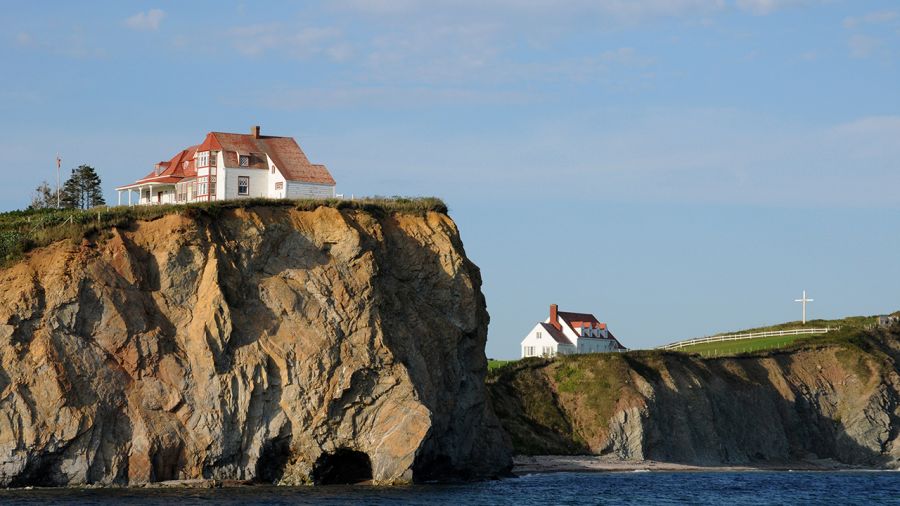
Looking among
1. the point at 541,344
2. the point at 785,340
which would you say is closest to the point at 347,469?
the point at 785,340

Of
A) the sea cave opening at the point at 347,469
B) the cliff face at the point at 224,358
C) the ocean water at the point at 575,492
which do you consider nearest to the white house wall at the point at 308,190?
the cliff face at the point at 224,358

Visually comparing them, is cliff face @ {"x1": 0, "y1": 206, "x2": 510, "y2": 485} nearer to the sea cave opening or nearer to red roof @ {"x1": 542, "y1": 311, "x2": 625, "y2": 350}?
the sea cave opening

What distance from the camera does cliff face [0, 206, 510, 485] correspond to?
49531mm

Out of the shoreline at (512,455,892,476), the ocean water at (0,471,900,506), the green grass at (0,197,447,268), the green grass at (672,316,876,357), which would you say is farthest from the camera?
the green grass at (672,316,876,357)

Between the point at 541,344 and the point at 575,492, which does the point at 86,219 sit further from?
the point at 541,344

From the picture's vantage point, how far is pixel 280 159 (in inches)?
2547

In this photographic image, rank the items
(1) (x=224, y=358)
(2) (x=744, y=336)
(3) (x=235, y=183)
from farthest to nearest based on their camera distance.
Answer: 1. (2) (x=744, y=336)
2. (3) (x=235, y=183)
3. (1) (x=224, y=358)

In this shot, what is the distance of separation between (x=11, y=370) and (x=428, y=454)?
18159 millimetres

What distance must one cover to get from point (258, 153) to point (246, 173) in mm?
1744

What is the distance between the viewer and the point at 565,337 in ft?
390

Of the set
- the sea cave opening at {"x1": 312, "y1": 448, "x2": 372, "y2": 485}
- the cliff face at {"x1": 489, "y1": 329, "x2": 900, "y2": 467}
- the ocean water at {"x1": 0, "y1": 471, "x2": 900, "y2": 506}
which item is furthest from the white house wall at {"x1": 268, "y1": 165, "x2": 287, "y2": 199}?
the cliff face at {"x1": 489, "y1": 329, "x2": 900, "y2": 467}

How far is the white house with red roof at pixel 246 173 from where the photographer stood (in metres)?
63.2

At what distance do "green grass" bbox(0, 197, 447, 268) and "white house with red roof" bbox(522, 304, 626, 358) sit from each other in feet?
192

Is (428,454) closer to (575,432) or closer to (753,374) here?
(575,432)
